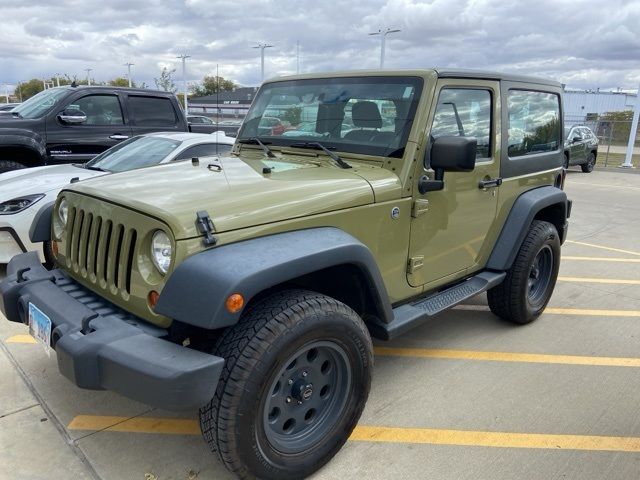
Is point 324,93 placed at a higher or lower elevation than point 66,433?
higher

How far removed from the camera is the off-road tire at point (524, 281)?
4043mm

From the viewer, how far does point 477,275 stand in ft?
12.7

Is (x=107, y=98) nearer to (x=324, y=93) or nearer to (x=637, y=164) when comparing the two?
(x=324, y=93)

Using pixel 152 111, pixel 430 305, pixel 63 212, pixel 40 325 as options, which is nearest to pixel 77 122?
pixel 152 111

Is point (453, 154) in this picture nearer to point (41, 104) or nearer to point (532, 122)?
point (532, 122)

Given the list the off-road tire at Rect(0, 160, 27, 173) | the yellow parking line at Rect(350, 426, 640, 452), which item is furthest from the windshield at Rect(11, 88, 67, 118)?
the yellow parking line at Rect(350, 426, 640, 452)

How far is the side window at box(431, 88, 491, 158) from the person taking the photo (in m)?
3.22

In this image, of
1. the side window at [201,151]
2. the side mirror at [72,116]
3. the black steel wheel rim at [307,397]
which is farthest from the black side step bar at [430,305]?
the side mirror at [72,116]

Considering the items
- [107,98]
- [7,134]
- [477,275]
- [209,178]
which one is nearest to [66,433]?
[209,178]

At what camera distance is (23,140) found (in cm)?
666

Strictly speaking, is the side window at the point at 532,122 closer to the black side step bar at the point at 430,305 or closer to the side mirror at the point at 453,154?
the black side step bar at the point at 430,305

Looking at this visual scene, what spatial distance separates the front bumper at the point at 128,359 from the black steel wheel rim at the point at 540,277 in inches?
129

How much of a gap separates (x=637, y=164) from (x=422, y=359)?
2154 cm

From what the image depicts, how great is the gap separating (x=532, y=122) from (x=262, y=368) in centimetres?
314
